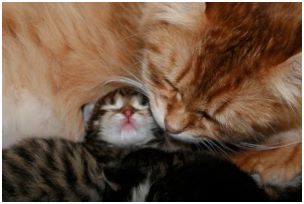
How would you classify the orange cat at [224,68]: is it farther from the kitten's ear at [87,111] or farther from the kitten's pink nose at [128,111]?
the kitten's ear at [87,111]

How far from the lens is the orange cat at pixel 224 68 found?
1.57 m

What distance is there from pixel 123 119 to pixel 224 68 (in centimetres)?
52

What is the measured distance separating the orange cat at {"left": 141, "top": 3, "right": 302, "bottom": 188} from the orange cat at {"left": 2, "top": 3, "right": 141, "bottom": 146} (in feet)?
0.63

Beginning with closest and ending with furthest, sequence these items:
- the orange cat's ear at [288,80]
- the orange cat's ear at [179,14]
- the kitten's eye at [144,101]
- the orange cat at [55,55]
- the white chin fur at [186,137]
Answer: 1. the orange cat's ear at [288,80]
2. the orange cat's ear at [179,14]
3. the white chin fur at [186,137]
4. the orange cat at [55,55]
5. the kitten's eye at [144,101]

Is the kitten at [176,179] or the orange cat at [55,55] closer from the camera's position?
the kitten at [176,179]

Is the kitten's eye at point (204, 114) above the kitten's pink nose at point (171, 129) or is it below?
above

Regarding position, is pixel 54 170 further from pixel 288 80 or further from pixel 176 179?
pixel 288 80

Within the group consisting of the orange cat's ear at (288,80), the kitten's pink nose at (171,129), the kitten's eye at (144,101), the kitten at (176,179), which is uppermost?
the orange cat's ear at (288,80)

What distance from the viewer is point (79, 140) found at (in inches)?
79.7

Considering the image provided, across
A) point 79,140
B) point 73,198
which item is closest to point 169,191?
point 73,198

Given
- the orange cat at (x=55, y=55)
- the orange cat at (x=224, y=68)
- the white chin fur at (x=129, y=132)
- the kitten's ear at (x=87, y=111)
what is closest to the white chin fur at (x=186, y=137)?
the orange cat at (x=224, y=68)

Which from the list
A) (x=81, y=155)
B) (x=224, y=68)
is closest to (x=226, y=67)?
(x=224, y=68)

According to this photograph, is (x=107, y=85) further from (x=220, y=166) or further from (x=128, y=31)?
(x=220, y=166)

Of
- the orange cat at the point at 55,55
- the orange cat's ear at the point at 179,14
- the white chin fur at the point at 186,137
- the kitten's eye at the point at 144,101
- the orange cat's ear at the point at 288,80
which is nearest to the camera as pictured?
the orange cat's ear at the point at 288,80
